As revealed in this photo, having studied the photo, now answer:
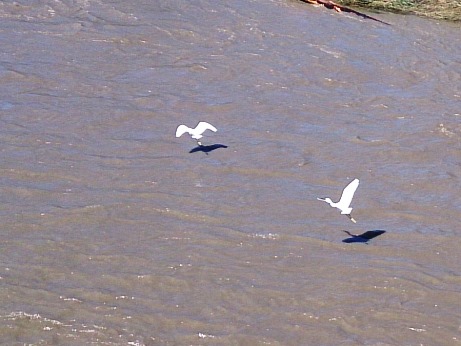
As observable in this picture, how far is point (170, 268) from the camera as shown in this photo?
5.78m

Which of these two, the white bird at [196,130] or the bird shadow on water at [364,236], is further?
the white bird at [196,130]

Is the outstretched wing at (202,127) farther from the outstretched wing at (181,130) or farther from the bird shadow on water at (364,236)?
the bird shadow on water at (364,236)

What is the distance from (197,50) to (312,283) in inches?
201

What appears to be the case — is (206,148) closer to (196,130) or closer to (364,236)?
(196,130)

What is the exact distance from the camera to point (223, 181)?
711 centimetres

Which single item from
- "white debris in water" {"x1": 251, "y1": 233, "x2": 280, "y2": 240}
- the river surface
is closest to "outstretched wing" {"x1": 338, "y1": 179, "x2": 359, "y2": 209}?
the river surface

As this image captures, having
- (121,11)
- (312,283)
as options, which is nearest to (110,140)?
(312,283)

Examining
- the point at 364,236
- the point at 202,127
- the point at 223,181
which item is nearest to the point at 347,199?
the point at 364,236

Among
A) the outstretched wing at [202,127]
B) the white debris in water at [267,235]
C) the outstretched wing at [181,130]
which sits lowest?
the white debris in water at [267,235]

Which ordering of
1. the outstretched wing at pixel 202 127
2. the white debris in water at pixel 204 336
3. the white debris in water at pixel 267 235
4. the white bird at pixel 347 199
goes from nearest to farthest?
1. the white debris in water at pixel 204 336
2. the white debris in water at pixel 267 235
3. the white bird at pixel 347 199
4. the outstretched wing at pixel 202 127

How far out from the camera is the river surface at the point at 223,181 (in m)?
5.38

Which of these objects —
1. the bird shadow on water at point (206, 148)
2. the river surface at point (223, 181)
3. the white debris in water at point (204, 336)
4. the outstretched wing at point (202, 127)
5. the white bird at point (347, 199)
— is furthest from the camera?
the bird shadow on water at point (206, 148)

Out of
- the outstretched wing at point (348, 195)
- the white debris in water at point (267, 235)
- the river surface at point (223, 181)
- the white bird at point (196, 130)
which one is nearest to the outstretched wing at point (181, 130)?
the white bird at point (196, 130)

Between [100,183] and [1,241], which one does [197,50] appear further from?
[1,241]
